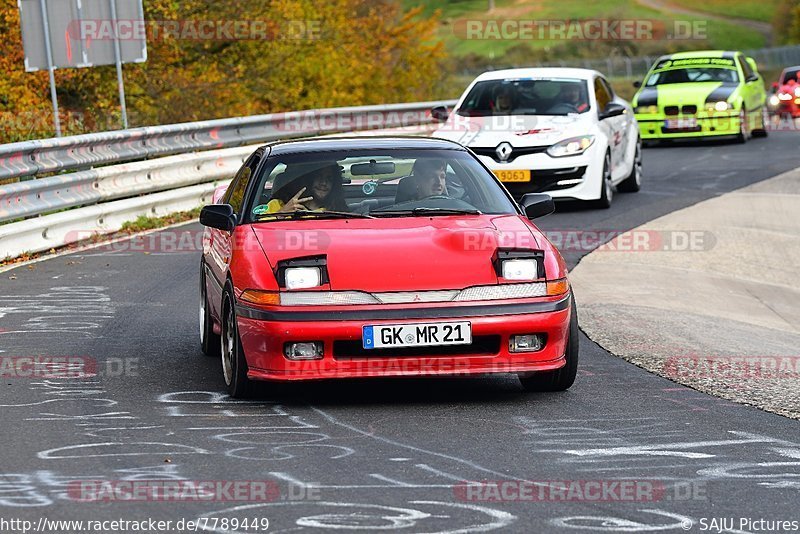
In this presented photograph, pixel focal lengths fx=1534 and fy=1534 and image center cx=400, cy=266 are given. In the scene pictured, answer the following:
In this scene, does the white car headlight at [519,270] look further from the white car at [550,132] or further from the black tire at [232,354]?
the white car at [550,132]

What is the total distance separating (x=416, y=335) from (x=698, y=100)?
19.2 metres

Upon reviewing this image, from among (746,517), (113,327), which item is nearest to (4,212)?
(113,327)

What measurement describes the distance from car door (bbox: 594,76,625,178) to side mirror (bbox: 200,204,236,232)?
9714 millimetres

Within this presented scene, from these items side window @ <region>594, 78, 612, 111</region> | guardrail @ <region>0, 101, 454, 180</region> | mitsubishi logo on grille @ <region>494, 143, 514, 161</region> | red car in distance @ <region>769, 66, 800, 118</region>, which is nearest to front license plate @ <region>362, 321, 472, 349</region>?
guardrail @ <region>0, 101, 454, 180</region>

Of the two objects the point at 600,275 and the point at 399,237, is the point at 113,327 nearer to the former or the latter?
the point at 399,237

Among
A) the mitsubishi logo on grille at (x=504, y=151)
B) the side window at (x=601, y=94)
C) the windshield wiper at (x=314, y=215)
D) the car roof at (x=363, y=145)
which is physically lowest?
the mitsubishi logo on grille at (x=504, y=151)

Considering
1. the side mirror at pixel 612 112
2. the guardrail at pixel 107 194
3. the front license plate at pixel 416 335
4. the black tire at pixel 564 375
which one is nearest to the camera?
the front license plate at pixel 416 335

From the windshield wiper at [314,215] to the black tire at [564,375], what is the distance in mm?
1225

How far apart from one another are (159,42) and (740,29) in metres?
87.8

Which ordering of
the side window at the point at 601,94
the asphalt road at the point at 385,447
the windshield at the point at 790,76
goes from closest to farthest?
1. the asphalt road at the point at 385,447
2. the side window at the point at 601,94
3. the windshield at the point at 790,76

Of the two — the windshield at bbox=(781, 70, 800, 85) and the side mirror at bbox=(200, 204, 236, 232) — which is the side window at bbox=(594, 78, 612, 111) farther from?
the windshield at bbox=(781, 70, 800, 85)

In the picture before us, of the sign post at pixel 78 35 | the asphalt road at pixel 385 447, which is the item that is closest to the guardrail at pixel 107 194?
the sign post at pixel 78 35

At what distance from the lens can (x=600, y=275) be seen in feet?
42.6

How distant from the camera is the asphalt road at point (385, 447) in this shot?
553 centimetres
